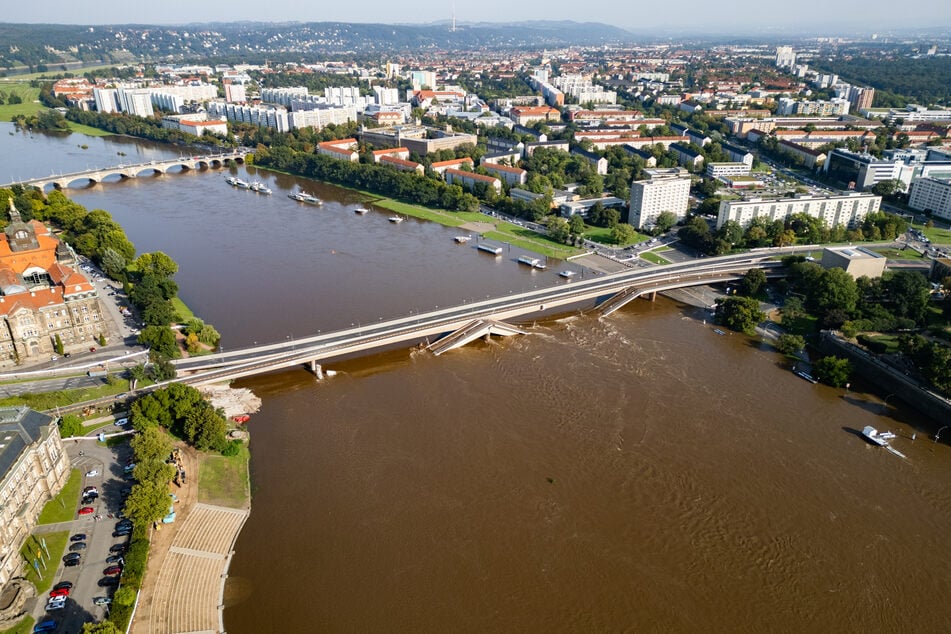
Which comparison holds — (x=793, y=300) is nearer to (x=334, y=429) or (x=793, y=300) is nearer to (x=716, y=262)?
(x=716, y=262)

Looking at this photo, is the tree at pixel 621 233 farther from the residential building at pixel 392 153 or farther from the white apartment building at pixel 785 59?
the white apartment building at pixel 785 59

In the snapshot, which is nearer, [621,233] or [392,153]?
[621,233]

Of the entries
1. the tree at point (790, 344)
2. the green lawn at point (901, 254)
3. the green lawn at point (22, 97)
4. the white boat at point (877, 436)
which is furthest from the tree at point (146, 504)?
the green lawn at point (22, 97)

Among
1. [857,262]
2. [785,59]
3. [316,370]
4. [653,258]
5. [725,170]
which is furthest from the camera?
[785,59]

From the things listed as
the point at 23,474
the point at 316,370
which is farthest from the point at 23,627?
the point at 316,370

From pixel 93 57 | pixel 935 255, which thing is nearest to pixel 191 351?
pixel 935 255

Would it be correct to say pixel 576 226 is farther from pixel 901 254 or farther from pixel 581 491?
pixel 581 491

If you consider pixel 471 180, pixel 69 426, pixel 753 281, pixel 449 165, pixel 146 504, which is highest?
pixel 449 165
